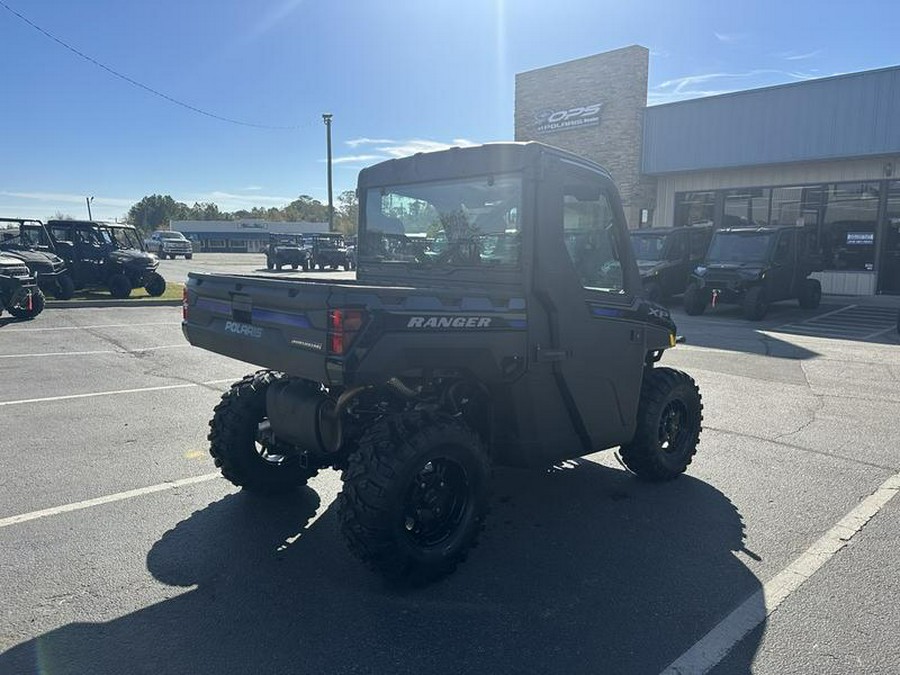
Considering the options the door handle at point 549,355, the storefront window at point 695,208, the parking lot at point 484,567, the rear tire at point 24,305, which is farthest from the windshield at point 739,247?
the rear tire at point 24,305

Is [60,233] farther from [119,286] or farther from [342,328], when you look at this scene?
[342,328]

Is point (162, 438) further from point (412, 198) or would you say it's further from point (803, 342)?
point (803, 342)

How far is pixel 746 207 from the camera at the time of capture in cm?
2175

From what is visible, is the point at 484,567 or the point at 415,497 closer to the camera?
the point at 415,497

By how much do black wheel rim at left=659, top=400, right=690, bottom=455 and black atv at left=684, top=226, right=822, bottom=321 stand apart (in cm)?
1167

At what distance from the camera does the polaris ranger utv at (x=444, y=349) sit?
326 cm

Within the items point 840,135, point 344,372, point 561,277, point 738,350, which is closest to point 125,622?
point 344,372

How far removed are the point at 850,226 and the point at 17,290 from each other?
21.6m

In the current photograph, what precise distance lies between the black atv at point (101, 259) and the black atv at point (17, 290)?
3.67 meters

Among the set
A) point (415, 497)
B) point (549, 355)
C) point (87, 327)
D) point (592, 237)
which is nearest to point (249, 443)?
point (415, 497)

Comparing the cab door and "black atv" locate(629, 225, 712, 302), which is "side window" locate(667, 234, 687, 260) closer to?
"black atv" locate(629, 225, 712, 302)

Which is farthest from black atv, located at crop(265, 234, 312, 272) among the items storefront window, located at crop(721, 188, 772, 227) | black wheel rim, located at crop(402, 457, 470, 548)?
black wheel rim, located at crop(402, 457, 470, 548)

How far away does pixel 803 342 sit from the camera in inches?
492

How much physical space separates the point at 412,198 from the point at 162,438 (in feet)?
10.7
